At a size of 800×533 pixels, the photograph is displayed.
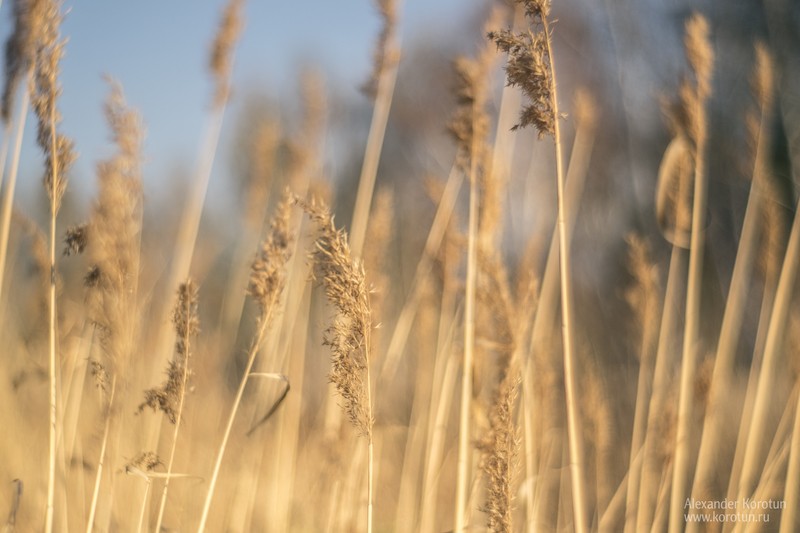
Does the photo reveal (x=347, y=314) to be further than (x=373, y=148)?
No

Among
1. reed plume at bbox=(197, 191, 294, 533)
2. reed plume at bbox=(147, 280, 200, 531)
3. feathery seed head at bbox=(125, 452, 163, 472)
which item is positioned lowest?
feathery seed head at bbox=(125, 452, 163, 472)

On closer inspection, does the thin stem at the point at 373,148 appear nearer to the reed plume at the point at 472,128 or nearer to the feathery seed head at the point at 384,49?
the feathery seed head at the point at 384,49

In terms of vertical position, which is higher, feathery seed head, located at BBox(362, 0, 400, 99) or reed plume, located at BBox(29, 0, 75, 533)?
feathery seed head, located at BBox(362, 0, 400, 99)

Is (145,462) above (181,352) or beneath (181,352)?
beneath

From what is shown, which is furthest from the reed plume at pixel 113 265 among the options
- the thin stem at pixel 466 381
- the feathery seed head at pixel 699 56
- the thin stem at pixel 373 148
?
the feathery seed head at pixel 699 56

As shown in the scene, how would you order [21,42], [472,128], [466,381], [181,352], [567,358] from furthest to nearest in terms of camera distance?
[472,128] < [466,381] < [21,42] < [181,352] < [567,358]

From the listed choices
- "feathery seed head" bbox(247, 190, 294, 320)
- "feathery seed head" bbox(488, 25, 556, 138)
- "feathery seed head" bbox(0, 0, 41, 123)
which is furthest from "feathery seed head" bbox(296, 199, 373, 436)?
"feathery seed head" bbox(0, 0, 41, 123)

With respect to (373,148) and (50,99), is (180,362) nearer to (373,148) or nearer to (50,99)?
(50,99)

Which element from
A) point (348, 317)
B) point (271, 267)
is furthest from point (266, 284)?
point (348, 317)

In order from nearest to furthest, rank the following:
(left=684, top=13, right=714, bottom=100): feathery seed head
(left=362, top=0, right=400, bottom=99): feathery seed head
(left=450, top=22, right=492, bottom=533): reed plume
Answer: (left=450, top=22, right=492, bottom=533): reed plume
(left=684, top=13, right=714, bottom=100): feathery seed head
(left=362, top=0, right=400, bottom=99): feathery seed head

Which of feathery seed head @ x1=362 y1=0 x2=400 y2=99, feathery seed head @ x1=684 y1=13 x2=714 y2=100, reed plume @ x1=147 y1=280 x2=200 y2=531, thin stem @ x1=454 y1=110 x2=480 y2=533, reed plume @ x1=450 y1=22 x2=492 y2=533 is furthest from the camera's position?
feathery seed head @ x1=362 y1=0 x2=400 y2=99

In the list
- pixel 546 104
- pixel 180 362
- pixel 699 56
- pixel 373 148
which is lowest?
pixel 180 362

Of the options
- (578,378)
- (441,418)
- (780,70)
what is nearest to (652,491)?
(441,418)

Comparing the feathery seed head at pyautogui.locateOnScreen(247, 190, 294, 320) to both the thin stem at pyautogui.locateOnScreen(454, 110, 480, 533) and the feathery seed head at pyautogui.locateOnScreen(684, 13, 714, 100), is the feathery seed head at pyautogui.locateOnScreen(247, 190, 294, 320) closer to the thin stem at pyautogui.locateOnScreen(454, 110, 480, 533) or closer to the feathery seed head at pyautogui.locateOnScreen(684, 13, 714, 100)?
the thin stem at pyautogui.locateOnScreen(454, 110, 480, 533)
